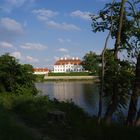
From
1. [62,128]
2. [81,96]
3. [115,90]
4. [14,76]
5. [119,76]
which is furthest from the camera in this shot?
[81,96]

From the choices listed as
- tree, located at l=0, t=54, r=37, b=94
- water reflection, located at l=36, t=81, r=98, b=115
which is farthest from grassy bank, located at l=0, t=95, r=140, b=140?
tree, located at l=0, t=54, r=37, b=94

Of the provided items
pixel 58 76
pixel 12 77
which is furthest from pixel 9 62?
pixel 58 76

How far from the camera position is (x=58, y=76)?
6344 inches

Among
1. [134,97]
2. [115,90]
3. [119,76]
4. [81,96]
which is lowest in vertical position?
[81,96]

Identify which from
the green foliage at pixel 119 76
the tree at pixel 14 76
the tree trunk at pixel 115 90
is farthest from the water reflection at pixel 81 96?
the tree at pixel 14 76

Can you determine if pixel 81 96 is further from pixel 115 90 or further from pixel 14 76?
pixel 115 90

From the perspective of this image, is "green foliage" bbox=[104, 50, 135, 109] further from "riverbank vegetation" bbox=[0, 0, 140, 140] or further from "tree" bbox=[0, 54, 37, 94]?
"tree" bbox=[0, 54, 37, 94]

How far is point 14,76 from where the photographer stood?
89.2 ft

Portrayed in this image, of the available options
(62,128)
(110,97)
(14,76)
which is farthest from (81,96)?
(62,128)

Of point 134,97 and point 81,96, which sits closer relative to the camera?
point 134,97

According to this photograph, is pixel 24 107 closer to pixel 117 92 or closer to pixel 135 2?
pixel 117 92

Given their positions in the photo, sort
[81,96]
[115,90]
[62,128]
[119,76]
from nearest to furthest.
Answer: [62,128]
[119,76]
[115,90]
[81,96]

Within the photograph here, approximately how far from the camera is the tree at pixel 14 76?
26.7 meters

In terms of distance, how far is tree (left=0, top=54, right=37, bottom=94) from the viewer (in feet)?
87.6
